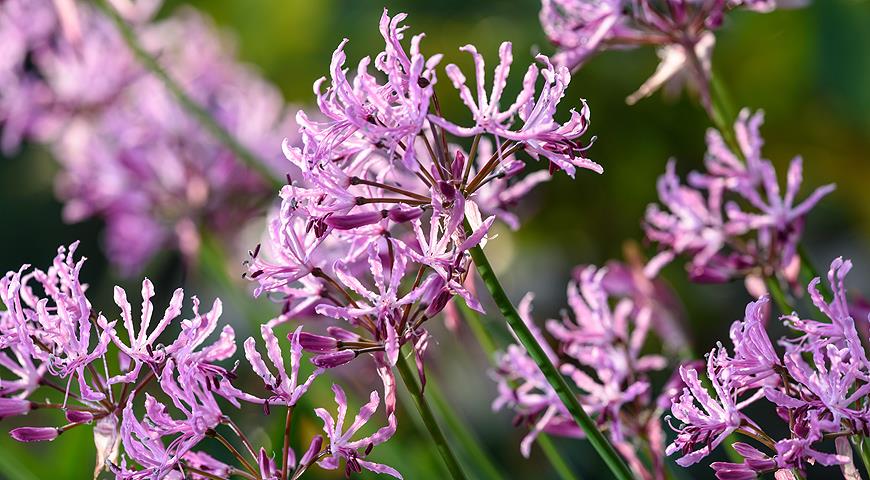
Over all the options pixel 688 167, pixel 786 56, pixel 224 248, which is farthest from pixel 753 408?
pixel 224 248

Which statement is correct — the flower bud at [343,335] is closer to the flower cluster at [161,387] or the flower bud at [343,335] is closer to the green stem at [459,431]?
the flower cluster at [161,387]

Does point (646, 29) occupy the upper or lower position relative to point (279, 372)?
upper

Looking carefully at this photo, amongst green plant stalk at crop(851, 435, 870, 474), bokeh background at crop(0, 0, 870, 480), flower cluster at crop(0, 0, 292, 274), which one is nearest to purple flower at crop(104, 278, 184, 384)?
green plant stalk at crop(851, 435, 870, 474)

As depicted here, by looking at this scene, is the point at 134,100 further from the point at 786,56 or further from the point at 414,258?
the point at 786,56

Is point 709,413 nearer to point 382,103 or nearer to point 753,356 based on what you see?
point 753,356

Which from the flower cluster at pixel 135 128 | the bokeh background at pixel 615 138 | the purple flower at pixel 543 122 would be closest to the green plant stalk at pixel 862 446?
the purple flower at pixel 543 122

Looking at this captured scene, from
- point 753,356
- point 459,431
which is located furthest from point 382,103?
point 459,431
